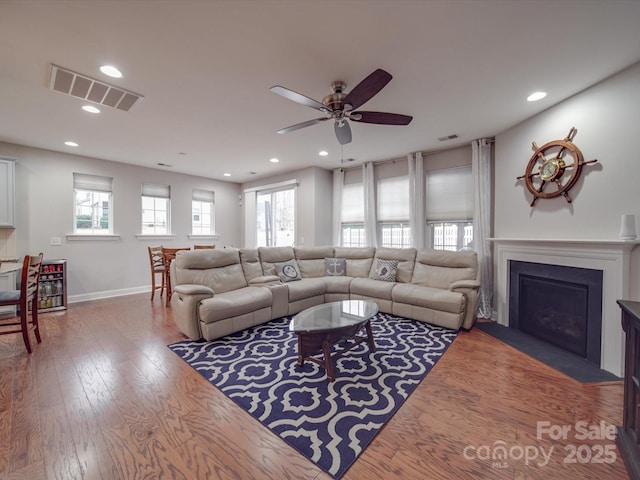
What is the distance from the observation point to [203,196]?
6320 millimetres

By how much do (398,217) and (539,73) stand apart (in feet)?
9.40

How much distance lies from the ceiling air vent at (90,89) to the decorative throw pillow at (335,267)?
3.46m

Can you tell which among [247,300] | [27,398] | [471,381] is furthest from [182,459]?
[471,381]

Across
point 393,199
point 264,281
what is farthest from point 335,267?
point 393,199

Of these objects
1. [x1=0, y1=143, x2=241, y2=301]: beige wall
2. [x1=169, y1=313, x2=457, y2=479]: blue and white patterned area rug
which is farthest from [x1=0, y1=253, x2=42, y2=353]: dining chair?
[x1=0, y1=143, x2=241, y2=301]: beige wall

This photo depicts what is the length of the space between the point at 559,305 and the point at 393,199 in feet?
9.42

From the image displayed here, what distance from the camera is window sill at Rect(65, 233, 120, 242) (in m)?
4.52

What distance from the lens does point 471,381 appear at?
2150 millimetres

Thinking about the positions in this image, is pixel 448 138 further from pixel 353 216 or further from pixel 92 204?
pixel 92 204

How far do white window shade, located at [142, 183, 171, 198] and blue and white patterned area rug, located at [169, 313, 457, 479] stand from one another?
3.91 m

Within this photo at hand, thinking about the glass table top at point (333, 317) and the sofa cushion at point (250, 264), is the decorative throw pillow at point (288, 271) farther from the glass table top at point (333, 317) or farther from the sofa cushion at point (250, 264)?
the glass table top at point (333, 317)

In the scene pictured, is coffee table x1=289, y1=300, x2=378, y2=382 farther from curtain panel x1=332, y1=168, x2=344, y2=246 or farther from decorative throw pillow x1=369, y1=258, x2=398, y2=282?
curtain panel x1=332, y1=168, x2=344, y2=246

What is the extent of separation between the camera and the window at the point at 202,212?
6.18 metres

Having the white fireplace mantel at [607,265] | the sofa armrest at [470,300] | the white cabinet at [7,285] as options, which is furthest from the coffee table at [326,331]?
the white cabinet at [7,285]
